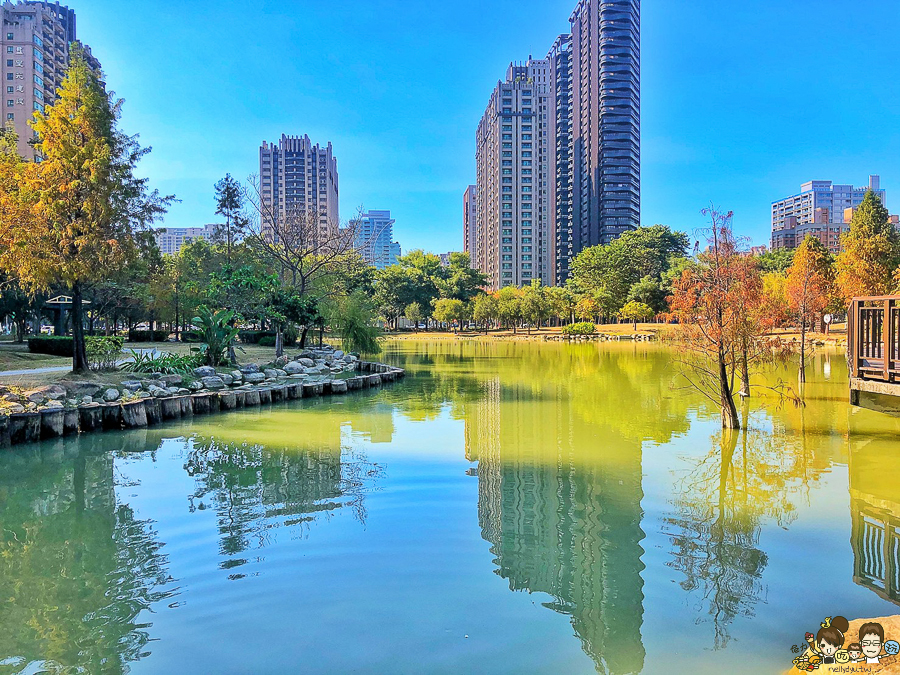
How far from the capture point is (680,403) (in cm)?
1462

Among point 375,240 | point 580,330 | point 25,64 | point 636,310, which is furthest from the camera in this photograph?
point 25,64

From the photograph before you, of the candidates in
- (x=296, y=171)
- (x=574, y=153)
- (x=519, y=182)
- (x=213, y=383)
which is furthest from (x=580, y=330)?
(x=296, y=171)

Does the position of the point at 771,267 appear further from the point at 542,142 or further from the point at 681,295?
the point at 681,295

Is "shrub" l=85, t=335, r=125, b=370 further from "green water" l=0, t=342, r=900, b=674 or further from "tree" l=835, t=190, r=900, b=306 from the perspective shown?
"tree" l=835, t=190, r=900, b=306

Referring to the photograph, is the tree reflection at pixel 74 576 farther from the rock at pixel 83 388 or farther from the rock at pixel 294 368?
the rock at pixel 294 368

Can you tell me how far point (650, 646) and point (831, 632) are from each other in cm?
110

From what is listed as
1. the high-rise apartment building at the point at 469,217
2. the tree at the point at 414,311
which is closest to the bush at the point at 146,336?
the tree at the point at 414,311

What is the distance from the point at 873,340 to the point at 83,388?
1531 cm

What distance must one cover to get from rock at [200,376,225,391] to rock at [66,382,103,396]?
2716 mm

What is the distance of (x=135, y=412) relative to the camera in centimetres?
1180

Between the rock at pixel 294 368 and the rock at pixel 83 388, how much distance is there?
22.8 ft

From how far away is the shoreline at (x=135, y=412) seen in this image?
10.1 metres

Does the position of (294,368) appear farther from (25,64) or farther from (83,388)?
(25,64)

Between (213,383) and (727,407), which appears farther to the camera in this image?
(213,383)
